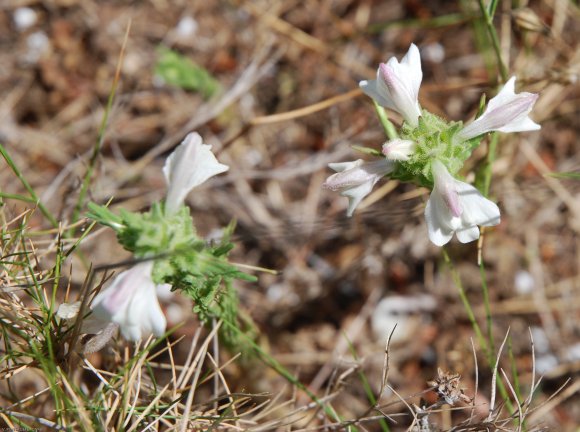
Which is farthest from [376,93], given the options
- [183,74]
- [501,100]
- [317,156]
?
[183,74]

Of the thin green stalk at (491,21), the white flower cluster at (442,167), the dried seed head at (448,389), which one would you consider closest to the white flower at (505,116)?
the white flower cluster at (442,167)

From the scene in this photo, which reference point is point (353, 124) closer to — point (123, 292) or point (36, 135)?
point (36, 135)

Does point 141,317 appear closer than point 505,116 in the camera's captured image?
Yes

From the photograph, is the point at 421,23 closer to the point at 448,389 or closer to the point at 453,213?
the point at 453,213

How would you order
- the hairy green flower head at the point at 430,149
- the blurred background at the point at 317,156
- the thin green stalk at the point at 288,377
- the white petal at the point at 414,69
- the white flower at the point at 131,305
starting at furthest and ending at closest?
the blurred background at the point at 317,156
the thin green stalk at the point at 288,377
the white petal at the point at 414,69
the hairy green flower head at the point at 430,149
the white flower at the point at 131,305

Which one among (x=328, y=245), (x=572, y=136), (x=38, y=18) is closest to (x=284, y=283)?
(x=328, y=245)

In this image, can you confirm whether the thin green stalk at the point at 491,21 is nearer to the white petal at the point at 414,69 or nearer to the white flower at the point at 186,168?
the white petal at the point at 414,69
